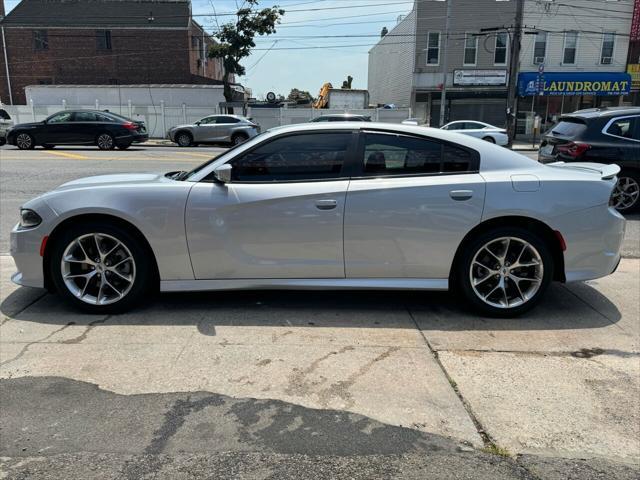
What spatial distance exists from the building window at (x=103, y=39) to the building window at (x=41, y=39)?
3.62m

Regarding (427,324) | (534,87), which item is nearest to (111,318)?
(427,324)

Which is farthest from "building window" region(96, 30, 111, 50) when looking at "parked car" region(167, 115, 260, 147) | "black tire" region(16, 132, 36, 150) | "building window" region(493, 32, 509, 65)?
"building window" region(493, 32, 509, 65)

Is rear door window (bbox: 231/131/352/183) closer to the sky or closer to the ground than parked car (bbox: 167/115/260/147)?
closer to the sky

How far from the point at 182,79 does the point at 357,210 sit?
3998cm

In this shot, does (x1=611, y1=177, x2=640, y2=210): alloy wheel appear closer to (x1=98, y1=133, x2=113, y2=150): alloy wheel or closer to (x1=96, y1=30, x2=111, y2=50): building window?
(x1=98, y1=133, x2=113, y2=150): alloy wheel

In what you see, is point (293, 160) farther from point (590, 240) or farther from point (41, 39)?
point (41, 39)

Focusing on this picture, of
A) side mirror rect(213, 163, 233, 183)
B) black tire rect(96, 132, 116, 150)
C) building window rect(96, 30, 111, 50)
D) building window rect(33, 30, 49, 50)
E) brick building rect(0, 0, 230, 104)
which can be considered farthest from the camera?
building window rect(96, 30, 111, 50)

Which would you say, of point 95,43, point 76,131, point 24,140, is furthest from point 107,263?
point 95,43

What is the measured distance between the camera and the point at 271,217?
419cm

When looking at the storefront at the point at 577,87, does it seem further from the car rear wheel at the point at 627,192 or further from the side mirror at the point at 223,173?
the side mirror at the point at 223,173

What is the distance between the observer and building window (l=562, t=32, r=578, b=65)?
31297 millimetres

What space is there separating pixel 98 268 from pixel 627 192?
819cm

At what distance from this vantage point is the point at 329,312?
4477mm

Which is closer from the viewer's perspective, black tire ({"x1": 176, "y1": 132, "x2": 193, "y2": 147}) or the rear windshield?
the rear windshield
